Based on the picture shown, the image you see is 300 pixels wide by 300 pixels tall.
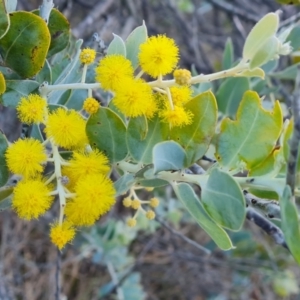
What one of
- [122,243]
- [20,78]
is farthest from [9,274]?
[20,78]

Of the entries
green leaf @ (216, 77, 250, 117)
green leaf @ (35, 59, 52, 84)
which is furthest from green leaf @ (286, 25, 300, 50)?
green leaf @ (35, 59, 52, 84)

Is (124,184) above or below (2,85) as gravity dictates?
below

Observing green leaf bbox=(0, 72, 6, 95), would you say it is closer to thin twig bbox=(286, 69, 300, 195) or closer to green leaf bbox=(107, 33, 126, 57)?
green leaf bbox=(107, 33, 126, 57)

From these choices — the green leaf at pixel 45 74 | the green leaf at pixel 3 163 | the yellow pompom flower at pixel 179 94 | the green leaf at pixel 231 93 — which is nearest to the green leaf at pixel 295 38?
the green leaf at pixel 231 93

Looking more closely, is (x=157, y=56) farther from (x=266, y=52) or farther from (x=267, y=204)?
(x=267, y=204)

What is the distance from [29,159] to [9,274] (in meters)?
1.60

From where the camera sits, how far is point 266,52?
62 centimetres

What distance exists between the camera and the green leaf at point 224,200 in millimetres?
579

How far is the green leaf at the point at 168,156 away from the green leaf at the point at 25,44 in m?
0.26

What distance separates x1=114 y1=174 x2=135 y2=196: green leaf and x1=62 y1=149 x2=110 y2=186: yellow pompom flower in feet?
0.08

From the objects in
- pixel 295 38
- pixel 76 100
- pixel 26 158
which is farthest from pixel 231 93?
pixel 26 158

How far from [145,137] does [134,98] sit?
70 mm

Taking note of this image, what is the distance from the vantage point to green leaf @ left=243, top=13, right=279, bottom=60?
64cm

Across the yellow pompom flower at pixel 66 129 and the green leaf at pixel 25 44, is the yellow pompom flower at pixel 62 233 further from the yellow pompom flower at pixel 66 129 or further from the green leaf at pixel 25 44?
the green leaf at pixel 25 44
